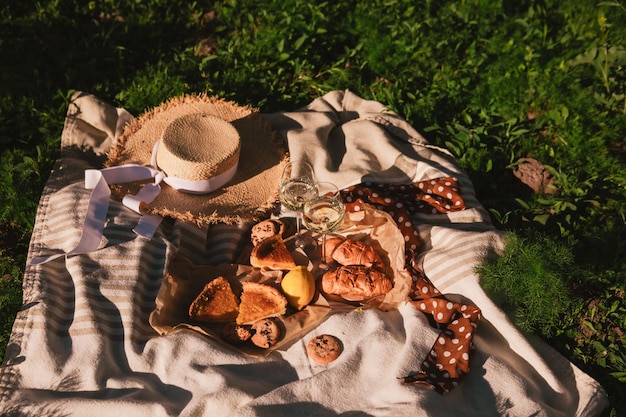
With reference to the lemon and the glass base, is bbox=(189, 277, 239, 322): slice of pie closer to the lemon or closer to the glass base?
the lemon

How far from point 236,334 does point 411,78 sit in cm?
312

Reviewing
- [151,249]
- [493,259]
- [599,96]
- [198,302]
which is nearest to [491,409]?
[493,259]

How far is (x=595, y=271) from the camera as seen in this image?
4027 mm

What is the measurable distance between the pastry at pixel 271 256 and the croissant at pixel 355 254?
30cm

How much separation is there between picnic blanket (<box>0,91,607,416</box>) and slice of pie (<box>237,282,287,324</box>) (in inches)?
8.7

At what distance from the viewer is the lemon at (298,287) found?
3602 millimetres

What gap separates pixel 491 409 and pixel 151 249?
229cm

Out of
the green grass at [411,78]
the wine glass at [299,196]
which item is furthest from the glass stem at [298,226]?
the green grass at [411,78]

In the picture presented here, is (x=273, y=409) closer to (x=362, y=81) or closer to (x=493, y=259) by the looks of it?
(x=493, y=259)

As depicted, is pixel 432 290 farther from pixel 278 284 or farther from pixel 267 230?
pixel 267 230

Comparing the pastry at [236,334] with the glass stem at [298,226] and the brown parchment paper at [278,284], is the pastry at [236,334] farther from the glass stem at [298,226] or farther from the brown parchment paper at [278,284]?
the glass stem at [298,226]

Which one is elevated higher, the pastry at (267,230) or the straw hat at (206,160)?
the straw hat at (206,160)

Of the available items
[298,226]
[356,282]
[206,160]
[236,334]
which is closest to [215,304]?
[236,334]

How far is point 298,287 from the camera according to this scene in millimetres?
3596
